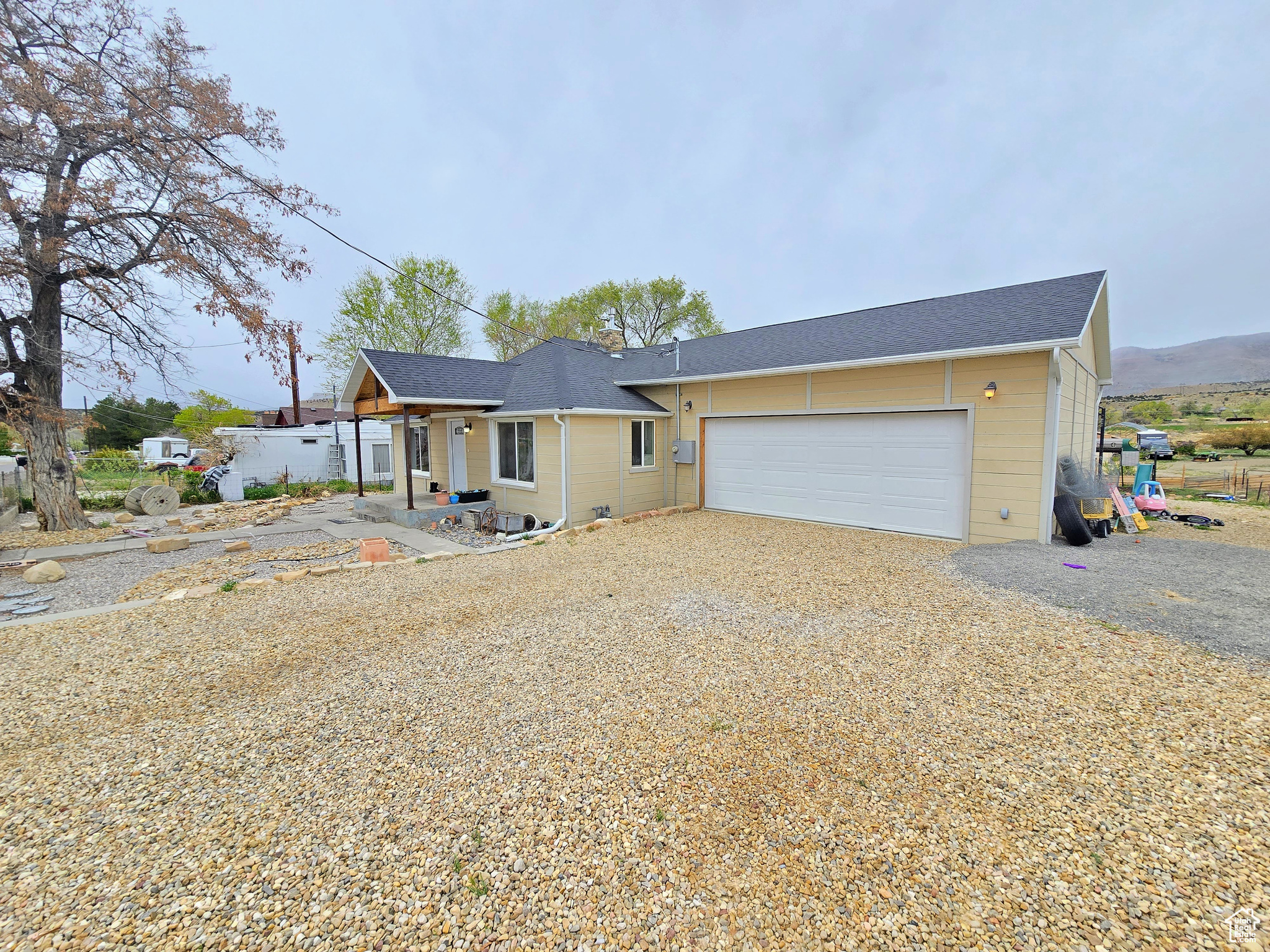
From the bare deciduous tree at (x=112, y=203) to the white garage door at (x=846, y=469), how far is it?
960 centimetres

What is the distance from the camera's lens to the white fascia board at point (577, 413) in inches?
396

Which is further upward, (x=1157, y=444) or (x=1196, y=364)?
(x=1196, y=364)

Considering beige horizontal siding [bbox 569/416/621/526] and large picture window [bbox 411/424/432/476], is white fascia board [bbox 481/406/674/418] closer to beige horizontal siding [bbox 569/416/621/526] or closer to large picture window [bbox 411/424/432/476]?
beige horizontal siding [bbox 569/416/621/526]

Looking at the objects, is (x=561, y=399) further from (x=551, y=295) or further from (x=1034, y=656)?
(x=551, y=295)

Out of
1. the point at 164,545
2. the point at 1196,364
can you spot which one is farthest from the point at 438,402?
the point at 1196,364

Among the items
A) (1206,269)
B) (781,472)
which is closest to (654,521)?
(781,472)

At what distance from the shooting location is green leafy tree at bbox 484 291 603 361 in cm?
2948

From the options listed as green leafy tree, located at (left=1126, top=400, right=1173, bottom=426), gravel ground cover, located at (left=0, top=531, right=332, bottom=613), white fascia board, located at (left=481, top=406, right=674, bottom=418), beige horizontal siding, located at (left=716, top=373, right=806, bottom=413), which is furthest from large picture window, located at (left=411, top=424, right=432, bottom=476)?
green leafy tree, located at (left=1126, top=400, right=1173, bottom=426)

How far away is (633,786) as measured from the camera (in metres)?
2.68

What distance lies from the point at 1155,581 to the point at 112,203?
648 inches

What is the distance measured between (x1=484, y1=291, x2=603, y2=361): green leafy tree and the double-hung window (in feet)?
63.1

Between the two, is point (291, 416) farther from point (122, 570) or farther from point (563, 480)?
point (563, 480)

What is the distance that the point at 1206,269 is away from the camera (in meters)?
47.0

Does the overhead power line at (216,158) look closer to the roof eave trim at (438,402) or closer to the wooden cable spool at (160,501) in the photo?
the roof eave trim at (438,402)
